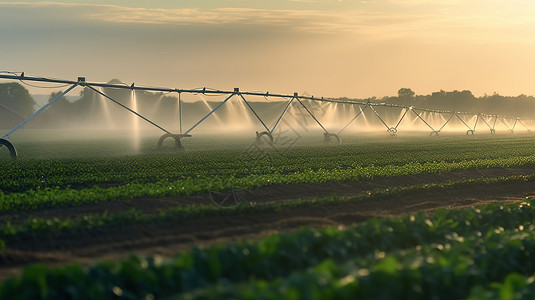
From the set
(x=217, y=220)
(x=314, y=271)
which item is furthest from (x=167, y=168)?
(x=314, y=271)

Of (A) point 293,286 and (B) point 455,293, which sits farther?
(B) point 455,293

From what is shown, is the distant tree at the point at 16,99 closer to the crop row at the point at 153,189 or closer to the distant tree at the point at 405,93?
the distant tree at the point at 405,93

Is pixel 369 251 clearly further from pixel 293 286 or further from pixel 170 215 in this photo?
pixel 170 215

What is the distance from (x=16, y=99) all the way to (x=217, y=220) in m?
117

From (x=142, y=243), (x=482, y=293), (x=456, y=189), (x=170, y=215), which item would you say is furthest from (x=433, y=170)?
(x=482, y=293)

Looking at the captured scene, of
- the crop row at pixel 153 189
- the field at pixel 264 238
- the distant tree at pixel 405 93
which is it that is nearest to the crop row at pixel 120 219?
the field at pixel 264 238

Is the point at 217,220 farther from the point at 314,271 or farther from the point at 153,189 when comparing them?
the point at 314,271

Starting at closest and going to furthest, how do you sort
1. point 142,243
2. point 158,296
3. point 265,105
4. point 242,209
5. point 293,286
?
point 293,286 → point 158,296 → point 142,243 → point 242,209 → point 265,105

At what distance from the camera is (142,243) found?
368 inches

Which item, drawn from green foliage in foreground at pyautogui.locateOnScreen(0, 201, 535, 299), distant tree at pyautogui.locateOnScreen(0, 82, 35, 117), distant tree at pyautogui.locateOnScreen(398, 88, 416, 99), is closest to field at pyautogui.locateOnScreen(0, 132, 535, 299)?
green foliage in foreground at pyautogui.locateOnScreen(0, 201, 535, 299)

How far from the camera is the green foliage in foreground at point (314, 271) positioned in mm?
5629

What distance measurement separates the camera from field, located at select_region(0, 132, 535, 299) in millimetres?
5898

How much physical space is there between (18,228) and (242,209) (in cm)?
448

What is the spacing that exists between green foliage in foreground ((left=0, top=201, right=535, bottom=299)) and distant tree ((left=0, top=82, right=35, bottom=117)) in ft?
383
